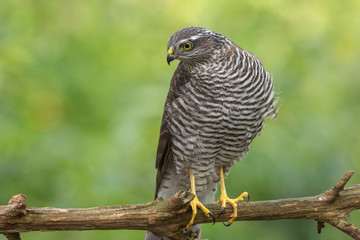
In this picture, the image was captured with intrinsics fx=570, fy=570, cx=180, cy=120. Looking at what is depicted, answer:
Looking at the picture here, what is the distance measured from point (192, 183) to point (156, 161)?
1.10ft

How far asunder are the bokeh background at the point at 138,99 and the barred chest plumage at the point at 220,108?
359 mm

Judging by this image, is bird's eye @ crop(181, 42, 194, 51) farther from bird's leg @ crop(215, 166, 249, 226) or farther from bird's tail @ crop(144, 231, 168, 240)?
bird's tail @ crop(144, 231, 168, 240)

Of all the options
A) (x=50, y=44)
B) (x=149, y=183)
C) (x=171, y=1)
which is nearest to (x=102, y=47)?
(x=50, y=44)

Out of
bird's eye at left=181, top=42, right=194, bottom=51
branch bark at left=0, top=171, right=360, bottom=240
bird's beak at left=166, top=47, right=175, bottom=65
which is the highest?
bird's eye at left=181, top=42, right=194, bottom=51

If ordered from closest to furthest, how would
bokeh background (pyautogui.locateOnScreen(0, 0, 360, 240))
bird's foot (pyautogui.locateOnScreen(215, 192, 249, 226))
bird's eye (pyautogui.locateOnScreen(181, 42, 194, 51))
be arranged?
bird's foot (pyautogui.locateOnScreen(215, 192, 249, 226)) < bird's eye (pyautogui.locateOnScreen(181, 42, 194, 51)) < bokeh background (pyautogui.locateOnScreen(0, 0, 360, 240))

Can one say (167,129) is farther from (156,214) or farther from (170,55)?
(156,214)

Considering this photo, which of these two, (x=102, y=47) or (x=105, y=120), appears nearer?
(x=105, y=120)

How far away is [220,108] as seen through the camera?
13.1 ft

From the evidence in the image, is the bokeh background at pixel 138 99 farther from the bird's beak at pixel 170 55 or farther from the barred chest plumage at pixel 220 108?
the bird's beak at pixel 170 55

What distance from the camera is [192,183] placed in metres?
4.42

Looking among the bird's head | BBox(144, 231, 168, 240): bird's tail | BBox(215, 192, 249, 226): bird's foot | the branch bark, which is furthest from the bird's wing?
the branch bark

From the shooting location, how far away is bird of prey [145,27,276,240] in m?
3.99

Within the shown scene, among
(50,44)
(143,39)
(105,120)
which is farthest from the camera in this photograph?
(143,39)

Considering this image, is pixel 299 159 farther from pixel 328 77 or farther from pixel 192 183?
pixel 328 77
